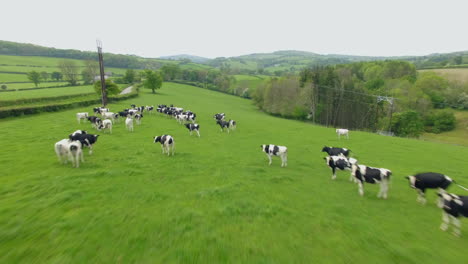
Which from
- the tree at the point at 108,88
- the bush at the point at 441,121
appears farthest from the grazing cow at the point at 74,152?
the bush at the point at 441,121

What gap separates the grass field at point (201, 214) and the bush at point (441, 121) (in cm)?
6589

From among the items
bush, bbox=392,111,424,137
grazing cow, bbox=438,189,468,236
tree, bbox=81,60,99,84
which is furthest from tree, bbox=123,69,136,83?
grazing cow, bbox=438,189,468,236

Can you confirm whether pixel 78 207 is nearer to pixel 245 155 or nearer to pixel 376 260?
pixel 376 260

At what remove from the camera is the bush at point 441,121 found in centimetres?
6381

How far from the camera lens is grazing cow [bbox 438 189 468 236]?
24.1ft

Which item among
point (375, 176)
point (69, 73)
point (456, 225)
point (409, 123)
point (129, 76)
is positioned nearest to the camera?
point (456, 225)

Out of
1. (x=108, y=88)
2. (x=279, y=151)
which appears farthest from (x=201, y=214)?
(x=108, y=88)

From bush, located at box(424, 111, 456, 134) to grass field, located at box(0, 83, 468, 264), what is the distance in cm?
6589

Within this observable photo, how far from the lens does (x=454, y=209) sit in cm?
753

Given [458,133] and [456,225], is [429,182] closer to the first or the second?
[456,225]

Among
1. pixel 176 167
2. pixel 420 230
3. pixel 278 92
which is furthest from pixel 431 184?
pixel 278 92

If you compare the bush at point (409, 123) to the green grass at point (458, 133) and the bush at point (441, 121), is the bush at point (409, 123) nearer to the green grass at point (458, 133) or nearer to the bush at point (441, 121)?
the green grass at point (458, 133)

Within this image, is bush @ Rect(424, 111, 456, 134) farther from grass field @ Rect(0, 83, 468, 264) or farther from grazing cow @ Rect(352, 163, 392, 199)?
grazing cow @ Rect(352, 163, 392, 199)

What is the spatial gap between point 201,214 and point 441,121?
85199 millimetres
